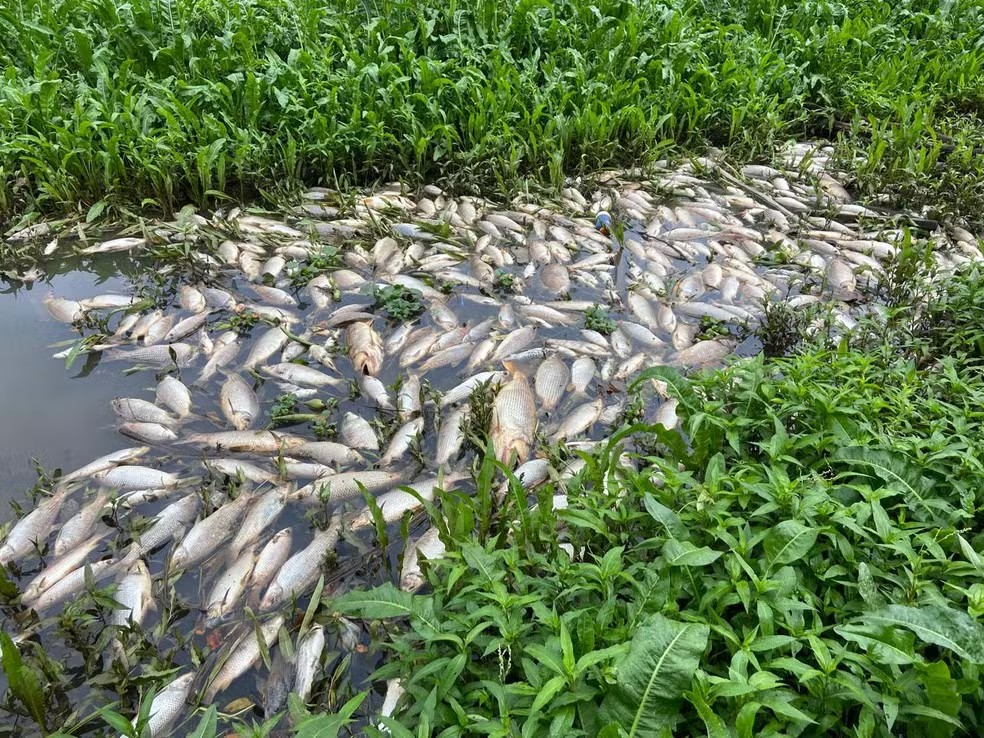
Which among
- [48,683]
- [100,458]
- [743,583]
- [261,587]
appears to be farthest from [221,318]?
[743,583]

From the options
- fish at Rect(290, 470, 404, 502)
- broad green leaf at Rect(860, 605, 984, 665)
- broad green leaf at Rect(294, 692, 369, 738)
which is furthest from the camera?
fish at Rect(290, 470, 404, 502)

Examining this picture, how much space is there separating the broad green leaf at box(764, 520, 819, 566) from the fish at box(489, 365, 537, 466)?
129cm

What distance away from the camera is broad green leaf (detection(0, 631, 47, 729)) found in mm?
2057

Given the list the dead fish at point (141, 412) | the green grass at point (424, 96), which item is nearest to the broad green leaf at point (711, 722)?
the dead fish at point (141, 412)

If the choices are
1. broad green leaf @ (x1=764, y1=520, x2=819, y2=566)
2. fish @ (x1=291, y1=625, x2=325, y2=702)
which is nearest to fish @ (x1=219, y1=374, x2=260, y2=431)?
fish @ (x1=291, y1=625, x2=325, y2=702)

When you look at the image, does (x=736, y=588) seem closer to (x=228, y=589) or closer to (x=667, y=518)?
(x=667, y=518)

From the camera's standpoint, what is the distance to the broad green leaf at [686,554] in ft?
6.57

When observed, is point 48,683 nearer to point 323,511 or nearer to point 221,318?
point 323,511

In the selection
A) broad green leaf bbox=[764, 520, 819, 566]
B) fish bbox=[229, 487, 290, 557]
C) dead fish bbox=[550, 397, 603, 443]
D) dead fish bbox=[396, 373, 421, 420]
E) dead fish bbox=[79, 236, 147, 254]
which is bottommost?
dead fish bbox=[550, 397, 603, 443]

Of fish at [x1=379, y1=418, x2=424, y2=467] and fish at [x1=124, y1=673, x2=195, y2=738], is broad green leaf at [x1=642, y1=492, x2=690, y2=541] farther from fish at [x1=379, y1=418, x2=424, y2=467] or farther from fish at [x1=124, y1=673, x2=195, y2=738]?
fish at [x1=124, y1=673, x2=195, y2=738]

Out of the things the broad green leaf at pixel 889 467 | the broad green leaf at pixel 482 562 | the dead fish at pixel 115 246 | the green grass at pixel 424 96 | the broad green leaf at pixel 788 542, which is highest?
the green grass at pixel 424 96

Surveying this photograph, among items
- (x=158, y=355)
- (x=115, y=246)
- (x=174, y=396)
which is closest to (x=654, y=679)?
(x=174, y=396)

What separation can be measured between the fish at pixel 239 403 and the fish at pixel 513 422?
119cm

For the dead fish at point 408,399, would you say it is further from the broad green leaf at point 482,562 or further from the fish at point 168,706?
the fish at point 168,706
